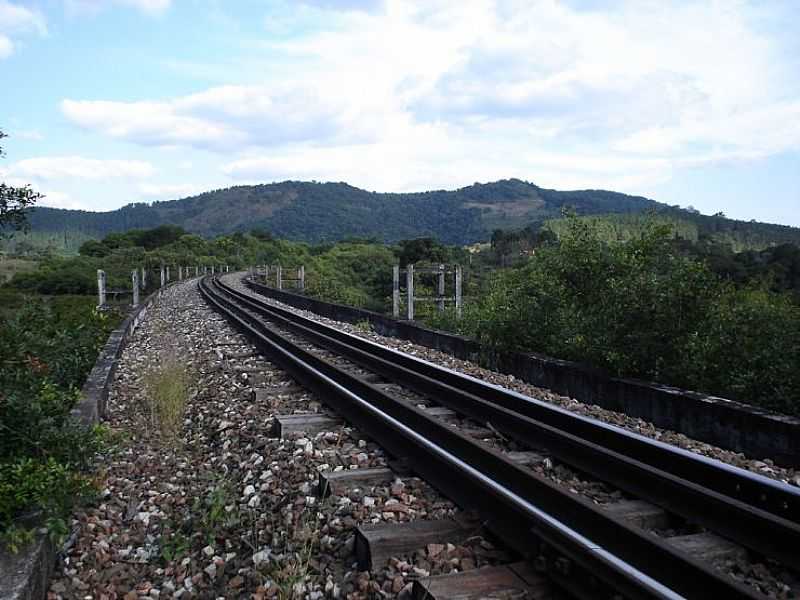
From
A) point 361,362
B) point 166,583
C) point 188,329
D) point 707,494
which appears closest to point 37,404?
point 166,583

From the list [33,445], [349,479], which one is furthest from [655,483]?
[33,445]

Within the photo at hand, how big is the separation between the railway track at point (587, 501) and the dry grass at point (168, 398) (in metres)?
1.68

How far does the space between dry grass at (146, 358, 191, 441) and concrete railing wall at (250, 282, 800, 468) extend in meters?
4.32

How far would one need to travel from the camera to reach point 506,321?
35.3ft

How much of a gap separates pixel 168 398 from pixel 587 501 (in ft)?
18.4

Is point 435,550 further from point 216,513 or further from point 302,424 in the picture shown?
point 302,424

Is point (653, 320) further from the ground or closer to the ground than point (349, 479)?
further from the ground

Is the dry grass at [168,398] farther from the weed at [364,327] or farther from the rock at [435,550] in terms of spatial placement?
the weed at [364,327]

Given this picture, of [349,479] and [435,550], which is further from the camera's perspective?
[349,479]

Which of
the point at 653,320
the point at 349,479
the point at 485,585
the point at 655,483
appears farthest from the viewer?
the point at 653,320

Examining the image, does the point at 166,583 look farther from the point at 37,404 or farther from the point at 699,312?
the point at 699,312

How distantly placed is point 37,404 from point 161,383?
13.0ft

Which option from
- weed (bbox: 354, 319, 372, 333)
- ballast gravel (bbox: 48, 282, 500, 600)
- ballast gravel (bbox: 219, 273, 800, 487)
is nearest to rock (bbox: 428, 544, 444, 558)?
ballast gravel (bbox: 48, 282, 500, 600)

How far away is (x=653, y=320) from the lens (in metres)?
8.45
